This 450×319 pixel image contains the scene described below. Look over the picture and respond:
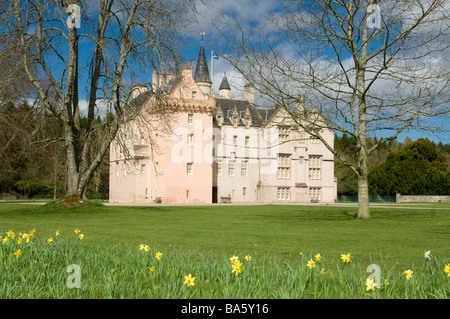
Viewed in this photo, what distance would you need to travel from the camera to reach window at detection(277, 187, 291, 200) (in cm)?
5512

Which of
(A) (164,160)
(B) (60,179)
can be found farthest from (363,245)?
(B) (60,179)

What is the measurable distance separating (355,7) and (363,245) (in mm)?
10536

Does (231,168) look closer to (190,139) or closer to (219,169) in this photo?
(219,169)

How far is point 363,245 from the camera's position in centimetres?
1025

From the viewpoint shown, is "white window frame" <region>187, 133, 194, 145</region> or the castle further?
"white window frame" <region>187, 133, 194, 145</region>

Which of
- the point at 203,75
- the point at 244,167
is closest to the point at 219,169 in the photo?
the point at 244,167

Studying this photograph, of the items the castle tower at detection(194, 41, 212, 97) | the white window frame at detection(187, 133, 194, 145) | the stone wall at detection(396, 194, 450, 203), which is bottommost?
the stone wall at detection(396, 194, 450, 203)

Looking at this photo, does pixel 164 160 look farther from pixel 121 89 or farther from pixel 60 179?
pixel 121 89

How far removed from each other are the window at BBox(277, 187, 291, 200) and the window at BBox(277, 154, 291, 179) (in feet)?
4.67

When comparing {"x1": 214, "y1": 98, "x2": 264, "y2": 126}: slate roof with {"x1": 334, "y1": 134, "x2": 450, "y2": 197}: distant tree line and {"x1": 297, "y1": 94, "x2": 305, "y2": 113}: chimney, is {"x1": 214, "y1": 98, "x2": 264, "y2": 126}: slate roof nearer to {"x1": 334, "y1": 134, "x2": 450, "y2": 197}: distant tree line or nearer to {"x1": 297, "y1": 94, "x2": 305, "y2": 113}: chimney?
{"x1": 334, "y1": 134, "x2": 450, "y2": 197}: distant tree line

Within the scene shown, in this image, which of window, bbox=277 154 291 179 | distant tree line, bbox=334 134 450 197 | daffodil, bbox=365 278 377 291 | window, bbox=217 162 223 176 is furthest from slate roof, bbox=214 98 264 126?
daffodil, bbox=365 278 377 291

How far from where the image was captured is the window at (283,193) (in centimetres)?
5512

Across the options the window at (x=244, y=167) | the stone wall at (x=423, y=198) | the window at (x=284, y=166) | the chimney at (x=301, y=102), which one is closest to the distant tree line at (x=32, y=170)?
the window at (x=244, y=167)

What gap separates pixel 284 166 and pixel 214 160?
8933 millimetres
